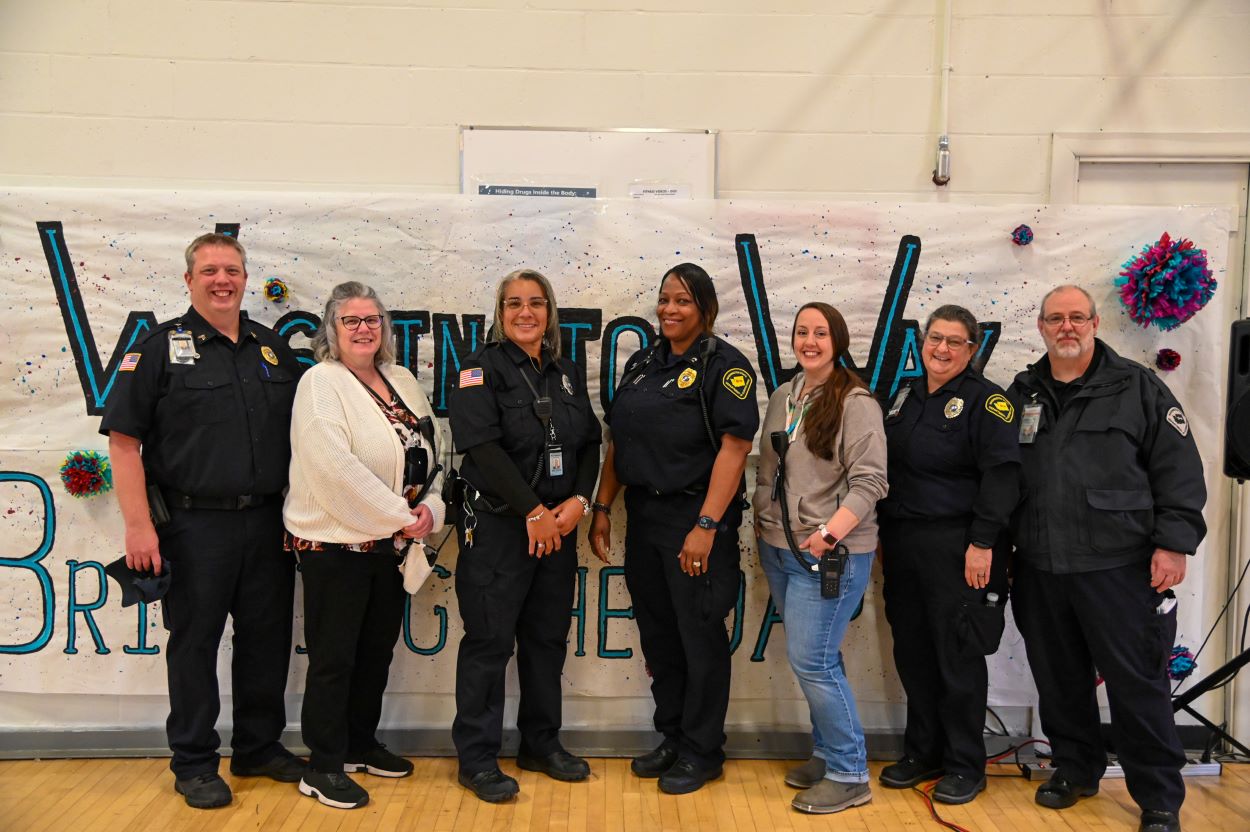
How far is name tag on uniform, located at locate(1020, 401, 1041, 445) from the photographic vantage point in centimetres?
276

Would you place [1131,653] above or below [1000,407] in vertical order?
below

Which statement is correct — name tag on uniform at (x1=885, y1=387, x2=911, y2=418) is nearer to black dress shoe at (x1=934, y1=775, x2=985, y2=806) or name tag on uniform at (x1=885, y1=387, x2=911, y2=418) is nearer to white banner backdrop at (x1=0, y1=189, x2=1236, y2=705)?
white banner backdrop at (x1=0, y1=189, x2=1236, y2=705)

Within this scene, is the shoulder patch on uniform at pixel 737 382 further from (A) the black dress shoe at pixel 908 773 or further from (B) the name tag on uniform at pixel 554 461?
(A) the black dress shoe at pixel 908 773

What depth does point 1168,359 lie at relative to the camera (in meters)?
3.16

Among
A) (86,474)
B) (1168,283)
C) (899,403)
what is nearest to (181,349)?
(86,474)

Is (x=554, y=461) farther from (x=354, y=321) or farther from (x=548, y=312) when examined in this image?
(x=354, y=321)

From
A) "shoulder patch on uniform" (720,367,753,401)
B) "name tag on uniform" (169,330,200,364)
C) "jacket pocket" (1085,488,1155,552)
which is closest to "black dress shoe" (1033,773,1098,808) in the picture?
→ "jacket pocket" (1085,488,1155,552)

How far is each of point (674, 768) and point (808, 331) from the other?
58.6 inches

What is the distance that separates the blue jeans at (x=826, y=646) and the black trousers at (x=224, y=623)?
5.24 ft

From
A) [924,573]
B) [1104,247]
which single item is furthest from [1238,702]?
[1104,247]

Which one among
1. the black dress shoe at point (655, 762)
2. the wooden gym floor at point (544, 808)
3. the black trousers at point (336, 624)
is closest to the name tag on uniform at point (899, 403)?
the wooden gym floor at point (544, 808)

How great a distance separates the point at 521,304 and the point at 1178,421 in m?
2.06

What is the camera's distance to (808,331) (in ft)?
8.91

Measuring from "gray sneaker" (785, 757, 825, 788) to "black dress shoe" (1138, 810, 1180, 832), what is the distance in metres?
0.95
